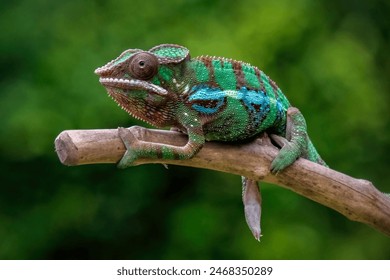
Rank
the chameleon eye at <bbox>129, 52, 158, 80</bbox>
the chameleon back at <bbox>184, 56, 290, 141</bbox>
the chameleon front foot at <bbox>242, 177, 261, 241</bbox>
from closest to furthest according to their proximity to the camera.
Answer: the chameleon eye at <bbox>129, 52, 158, 80</bbox>
the chameleon back at <bbox>184, 56, 290, 141</bbox>
the chameleon front foot at <bbox>242, 177, 261, 241</bbox>

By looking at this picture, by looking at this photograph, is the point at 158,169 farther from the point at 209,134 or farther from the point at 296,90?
the point at 209,134

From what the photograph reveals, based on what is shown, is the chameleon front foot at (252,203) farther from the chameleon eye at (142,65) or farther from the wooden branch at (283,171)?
the chameleon eye at (142,65)

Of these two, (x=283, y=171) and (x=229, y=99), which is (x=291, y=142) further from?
(x=229, y=99)

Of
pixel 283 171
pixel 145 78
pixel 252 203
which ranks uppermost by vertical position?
pixel 145 78

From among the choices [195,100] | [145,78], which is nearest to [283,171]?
[195,100]

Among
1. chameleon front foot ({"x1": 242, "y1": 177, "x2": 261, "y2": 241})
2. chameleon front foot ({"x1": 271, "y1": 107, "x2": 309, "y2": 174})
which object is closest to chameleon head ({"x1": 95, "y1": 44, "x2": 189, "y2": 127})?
chameleon front foot ({"x1": 271, "y1": 107, "x2": 309, "y2": 174})

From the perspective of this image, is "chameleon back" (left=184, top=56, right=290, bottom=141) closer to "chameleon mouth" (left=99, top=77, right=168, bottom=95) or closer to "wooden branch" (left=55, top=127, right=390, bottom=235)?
"wooden branch" (left=55, top=127, right=390, bottom=235)
